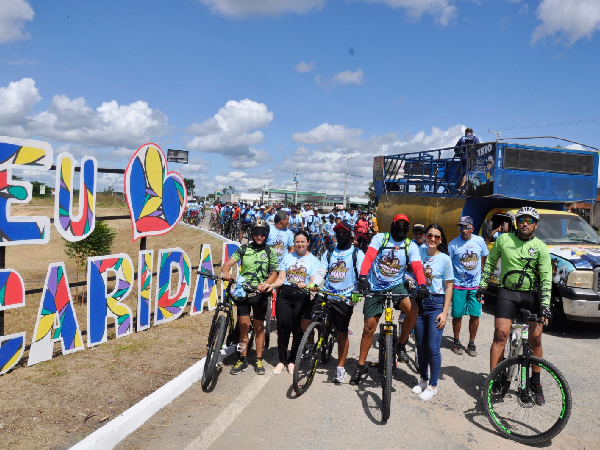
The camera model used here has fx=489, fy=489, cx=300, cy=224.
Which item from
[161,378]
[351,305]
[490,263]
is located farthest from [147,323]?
[490,263]

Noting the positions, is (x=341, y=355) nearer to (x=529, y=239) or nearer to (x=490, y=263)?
(x=490, y=263)

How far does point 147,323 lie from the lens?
288 inches

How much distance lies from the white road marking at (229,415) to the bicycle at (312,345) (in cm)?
A: 50

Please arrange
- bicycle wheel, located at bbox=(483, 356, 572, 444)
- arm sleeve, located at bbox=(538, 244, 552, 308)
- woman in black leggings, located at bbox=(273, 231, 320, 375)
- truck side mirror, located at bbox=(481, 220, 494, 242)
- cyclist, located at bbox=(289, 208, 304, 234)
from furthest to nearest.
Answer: cyclist, located at bbox=(289, 208, 304, 234) < truck side mirror, located at bbox=(481, 220, 494, 242) < woman in black leggings, located at bbox=(273, 231, 320, 375) < arm sleeve, located at bbox=(538, 244, 552, 308) < bicycle wheel, located at bbox=(483, 356, 572, 444)

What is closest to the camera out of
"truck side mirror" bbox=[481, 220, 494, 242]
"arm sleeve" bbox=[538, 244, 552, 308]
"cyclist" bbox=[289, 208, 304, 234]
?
"arm sleeve" bbox=[538, 244, 552, 308]

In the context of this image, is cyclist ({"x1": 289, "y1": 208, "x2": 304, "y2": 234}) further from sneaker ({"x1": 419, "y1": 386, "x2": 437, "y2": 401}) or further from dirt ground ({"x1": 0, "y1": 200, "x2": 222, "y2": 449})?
sneaker ({"x1": 419, "y1": 386, "x2": 437, "y2": 401})

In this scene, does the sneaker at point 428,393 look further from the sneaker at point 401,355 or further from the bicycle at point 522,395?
the sneaker at point 401,355

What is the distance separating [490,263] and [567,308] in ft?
11.0

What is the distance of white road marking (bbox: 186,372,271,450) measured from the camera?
12.9 ft

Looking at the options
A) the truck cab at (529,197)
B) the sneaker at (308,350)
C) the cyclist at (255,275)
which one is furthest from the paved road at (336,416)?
the truck cab at (529,197)

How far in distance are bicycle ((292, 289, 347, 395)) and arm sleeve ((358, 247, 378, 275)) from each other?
16.9 inches

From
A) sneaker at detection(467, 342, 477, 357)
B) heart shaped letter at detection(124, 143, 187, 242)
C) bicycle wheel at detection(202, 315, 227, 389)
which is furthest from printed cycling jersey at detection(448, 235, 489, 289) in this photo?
heart shaped letter at detection(124, 143, 187, 242)

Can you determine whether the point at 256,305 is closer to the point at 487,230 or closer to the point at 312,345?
the point at 312,345

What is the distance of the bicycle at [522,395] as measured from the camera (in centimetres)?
414
